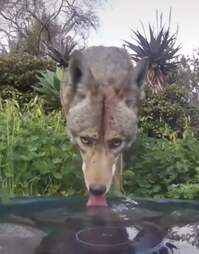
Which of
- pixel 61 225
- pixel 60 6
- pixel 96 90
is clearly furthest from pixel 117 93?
pixel 60 6

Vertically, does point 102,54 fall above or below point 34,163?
above

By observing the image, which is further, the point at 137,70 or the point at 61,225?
the point at 137,70

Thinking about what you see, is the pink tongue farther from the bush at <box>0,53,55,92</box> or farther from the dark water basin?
the bush at <box>0,53,55,92</box>

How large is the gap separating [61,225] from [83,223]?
132mm

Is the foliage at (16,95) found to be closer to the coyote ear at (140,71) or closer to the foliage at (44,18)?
the coyote ear at (140,71)

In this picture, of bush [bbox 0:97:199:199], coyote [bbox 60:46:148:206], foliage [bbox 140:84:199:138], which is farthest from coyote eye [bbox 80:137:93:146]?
foliage [bbox 140:84:199:138]

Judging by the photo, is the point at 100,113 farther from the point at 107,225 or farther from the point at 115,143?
the point at 107,225

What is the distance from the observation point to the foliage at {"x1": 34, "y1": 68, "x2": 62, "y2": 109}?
8383mm

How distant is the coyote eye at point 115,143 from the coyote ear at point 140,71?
558 millimetres

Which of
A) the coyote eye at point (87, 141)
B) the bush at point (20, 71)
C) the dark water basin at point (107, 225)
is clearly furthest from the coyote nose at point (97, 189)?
the bush at point (20, 71)

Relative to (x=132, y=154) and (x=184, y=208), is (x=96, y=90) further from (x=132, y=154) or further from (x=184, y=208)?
(x=132, y=154)

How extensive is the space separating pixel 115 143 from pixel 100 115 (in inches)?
9.2

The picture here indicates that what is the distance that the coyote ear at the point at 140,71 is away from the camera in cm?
388

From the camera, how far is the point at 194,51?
20.2m
